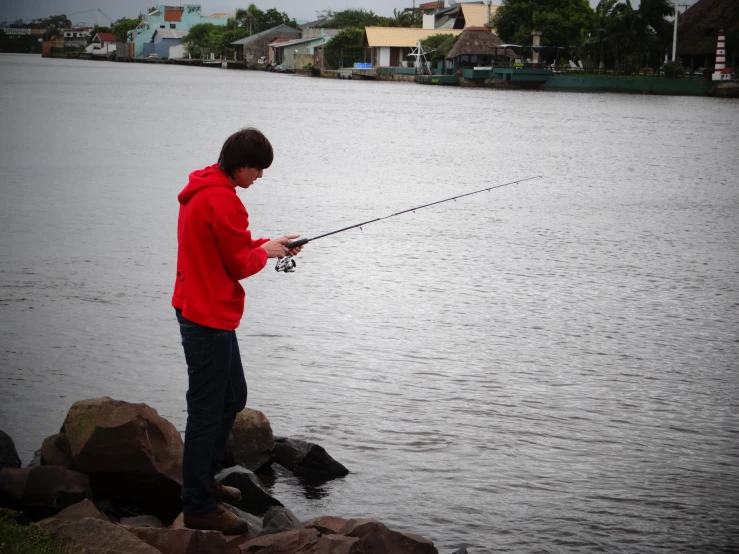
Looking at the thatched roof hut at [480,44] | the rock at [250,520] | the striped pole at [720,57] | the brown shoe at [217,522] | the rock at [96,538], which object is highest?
the thatched roof hut at [480,44]

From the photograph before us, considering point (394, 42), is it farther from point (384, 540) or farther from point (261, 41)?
point (384, 540)

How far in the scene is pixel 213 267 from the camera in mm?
4160

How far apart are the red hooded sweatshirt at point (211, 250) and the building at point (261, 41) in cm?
14796

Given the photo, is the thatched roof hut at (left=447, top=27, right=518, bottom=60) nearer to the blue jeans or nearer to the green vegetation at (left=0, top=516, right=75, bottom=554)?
the blue jeans

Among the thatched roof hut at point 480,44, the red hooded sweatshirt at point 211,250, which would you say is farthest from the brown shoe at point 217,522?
the thatched roof hut at point 480,44

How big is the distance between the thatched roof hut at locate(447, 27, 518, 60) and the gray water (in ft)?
239

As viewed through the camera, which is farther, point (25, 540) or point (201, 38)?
point (201, 38)

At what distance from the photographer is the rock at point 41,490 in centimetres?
455

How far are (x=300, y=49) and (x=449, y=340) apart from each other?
434 ft

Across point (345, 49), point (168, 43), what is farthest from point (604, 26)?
point (168, 43)

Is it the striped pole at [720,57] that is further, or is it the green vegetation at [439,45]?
the green vegetation at [439,45]

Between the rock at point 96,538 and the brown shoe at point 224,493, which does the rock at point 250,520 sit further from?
the rock at point 96,538

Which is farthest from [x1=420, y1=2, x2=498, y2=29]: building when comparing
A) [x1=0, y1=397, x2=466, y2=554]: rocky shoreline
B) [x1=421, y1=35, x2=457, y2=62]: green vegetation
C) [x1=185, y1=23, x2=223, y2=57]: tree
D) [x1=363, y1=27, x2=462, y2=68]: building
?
[x1=0, y1=397, x2=466, y2=554]: rocky shoreline

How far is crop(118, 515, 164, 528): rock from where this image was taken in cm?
459
